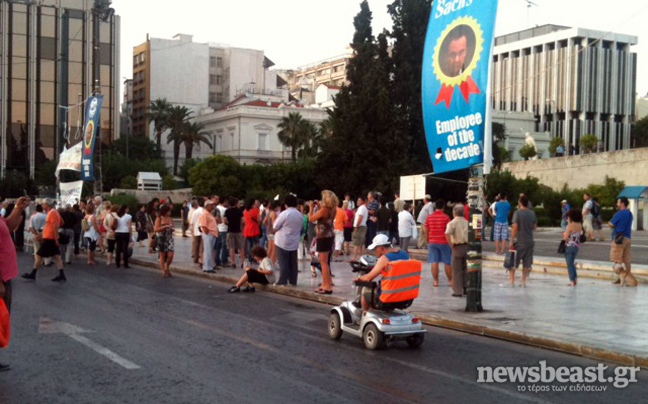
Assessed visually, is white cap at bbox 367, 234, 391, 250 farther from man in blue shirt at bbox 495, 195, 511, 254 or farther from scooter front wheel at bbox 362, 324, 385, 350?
man in blue shirt at bbox 495, 195, 511, 254

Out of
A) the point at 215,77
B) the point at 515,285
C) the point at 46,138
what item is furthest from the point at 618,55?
the point at 515,285

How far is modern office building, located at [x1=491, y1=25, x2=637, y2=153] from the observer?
410ft

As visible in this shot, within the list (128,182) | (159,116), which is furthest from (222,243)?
(159,116)

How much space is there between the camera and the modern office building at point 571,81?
125 m

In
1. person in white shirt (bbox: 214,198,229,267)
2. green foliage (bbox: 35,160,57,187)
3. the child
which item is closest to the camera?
the child

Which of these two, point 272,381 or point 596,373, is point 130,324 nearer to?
point 272,381

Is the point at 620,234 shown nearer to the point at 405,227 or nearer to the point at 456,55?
the point at 456,55

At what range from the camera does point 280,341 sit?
972 cm

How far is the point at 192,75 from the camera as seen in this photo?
112m

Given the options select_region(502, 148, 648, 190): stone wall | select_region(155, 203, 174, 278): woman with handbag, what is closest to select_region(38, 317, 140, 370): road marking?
select_region(155, 203, 174, 278): woman with handbag

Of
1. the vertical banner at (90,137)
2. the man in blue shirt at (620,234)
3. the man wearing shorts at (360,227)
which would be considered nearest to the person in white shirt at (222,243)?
the man wearing shorts at (360,227)

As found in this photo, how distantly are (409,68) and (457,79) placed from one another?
123 ft

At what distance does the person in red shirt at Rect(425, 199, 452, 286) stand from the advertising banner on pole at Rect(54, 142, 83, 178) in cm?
1562

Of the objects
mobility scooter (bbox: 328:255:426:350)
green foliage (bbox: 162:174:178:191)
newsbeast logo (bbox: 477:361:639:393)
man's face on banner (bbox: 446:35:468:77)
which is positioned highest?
man's face on banner (bbox: 446:35:468:77)
